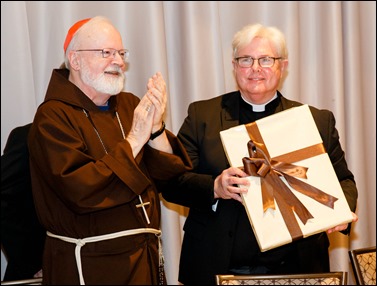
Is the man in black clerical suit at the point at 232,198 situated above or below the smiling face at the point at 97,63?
below

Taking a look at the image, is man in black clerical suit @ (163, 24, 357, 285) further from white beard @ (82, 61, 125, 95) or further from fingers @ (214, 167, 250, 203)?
white beard @ (82, 61, 125, 95)

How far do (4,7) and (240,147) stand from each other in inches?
70.1

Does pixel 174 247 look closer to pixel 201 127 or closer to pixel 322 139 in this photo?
pixel 201 127

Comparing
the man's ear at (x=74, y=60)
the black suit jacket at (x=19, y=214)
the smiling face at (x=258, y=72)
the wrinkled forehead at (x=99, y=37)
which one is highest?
the wrinkled forehead at (x=99, y=37)

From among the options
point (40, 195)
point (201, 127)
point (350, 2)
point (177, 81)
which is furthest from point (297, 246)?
point (350, 2)

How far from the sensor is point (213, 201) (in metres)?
3.09

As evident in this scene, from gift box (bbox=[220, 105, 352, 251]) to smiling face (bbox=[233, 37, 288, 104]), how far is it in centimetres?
38

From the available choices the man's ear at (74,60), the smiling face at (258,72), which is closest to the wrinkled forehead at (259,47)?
the smiling face at (258,72)

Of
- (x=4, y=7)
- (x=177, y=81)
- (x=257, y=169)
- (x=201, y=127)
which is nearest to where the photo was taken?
(x=257, y=169)

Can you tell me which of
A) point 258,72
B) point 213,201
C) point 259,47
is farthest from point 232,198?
point 259,47

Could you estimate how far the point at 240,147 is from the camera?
9.46 ft

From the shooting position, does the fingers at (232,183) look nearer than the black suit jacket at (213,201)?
Yes

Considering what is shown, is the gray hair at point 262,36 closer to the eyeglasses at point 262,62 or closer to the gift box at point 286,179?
the eyeglasses at point 262,62

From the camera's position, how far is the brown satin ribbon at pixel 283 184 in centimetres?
277
